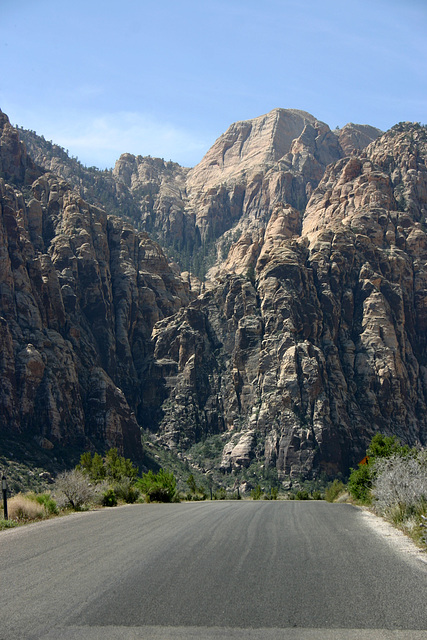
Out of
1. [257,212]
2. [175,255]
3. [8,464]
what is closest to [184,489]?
[8,464]

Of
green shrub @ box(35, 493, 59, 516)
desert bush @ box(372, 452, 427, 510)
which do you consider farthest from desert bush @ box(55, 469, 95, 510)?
desert bush @ box(372, 452, 427, 510)

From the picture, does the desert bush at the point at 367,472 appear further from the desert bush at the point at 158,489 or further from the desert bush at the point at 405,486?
the desert bush at the point at 158,489

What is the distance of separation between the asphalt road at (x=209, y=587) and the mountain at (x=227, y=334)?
63.5 m

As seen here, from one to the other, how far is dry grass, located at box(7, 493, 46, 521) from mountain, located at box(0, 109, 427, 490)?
54.7 m

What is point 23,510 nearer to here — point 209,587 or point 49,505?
point 49,505

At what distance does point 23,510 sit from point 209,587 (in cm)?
1233

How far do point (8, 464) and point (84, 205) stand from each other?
6552cm

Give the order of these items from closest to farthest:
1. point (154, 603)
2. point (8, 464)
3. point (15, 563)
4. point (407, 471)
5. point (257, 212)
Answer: point (154, 603) → point (15, 563) → point (407, 471) → point (8, 464) → point (257, 212)

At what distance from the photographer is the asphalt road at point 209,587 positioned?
741 cm

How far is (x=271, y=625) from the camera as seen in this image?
24.5 feet

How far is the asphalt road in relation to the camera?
24.3 feet

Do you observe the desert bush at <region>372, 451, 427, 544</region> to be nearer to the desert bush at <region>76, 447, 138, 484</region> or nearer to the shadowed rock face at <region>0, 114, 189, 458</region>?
the desert bush at <region>76, 447, 138, 484</region>

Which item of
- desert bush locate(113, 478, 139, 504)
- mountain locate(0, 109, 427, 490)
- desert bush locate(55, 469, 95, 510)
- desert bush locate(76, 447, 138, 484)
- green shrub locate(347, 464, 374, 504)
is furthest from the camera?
mountain locate(0, 109, 427, 490)

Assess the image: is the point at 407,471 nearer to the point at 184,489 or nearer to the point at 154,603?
the point at 154,603
